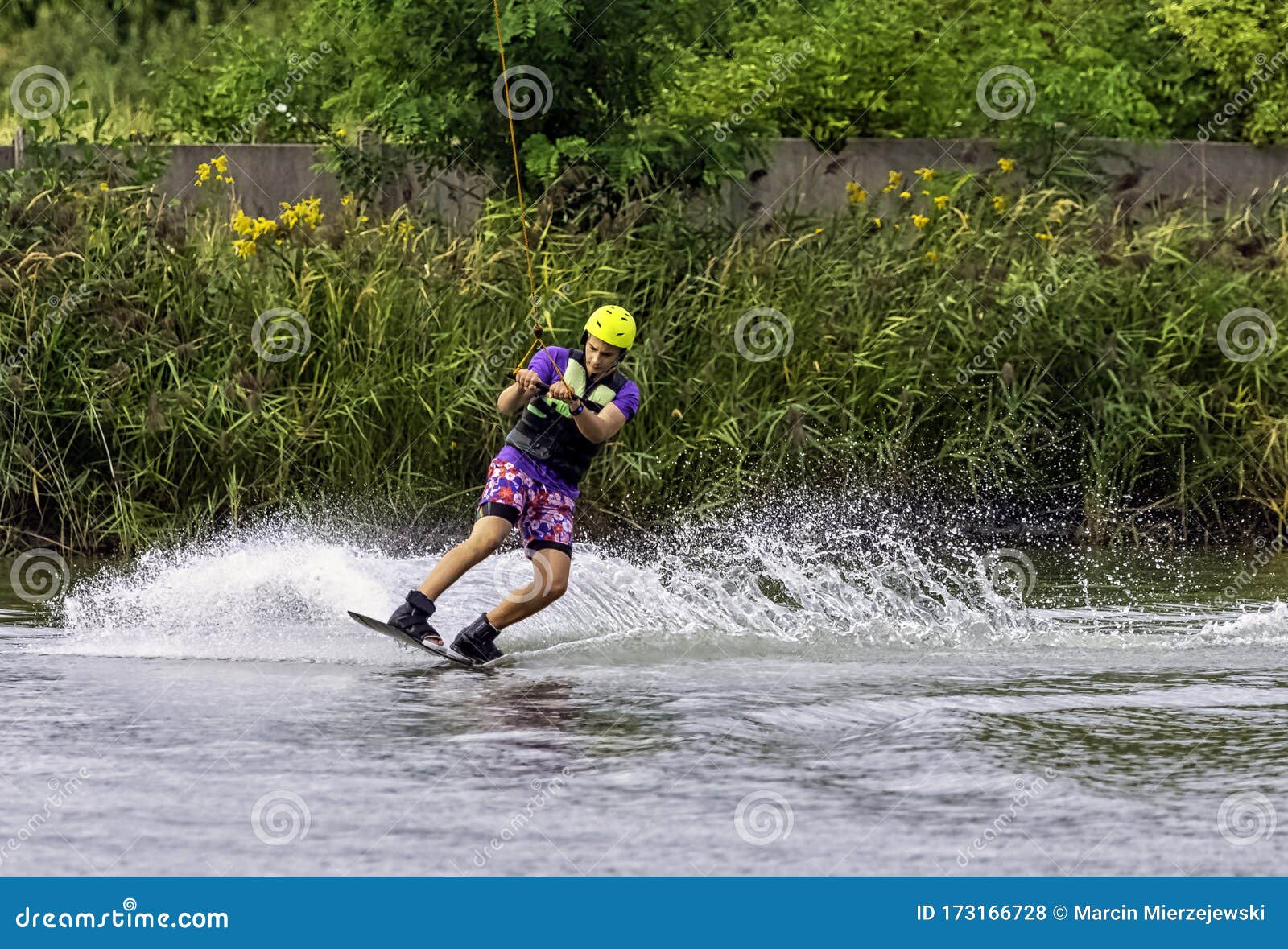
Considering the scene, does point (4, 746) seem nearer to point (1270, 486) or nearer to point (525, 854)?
point (525, 854)

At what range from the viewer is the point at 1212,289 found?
14.3 meters

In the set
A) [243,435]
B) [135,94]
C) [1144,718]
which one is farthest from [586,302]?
[135,94]

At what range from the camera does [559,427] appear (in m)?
9.52

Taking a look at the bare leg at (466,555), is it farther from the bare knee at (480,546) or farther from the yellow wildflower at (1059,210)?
the yellow wildflower at (1059,210)

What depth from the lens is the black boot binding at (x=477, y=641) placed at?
9203mm

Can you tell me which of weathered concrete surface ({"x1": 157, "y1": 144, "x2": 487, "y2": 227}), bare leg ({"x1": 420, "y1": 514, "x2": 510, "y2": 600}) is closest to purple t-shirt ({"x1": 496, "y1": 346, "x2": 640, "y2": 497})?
bare leg ({"x1": 420, "y1": 514, "x2": 510, "y2": 600})

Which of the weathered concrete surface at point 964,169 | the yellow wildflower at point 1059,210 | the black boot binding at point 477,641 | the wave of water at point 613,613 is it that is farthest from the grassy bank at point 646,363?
the black boot binding at point 477,641

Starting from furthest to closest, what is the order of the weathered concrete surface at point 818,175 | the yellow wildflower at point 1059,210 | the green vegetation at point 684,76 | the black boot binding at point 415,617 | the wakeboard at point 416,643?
the weathered concrete surface at point 818,175, the green vegetation at point 684,76, the yellow wildflower at point 1059,210, the black boot binding at point 415,617, the wakeboard at point 416,643

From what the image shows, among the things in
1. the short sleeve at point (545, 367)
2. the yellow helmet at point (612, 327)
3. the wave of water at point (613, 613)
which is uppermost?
the yellow helmet at point (612, 327)

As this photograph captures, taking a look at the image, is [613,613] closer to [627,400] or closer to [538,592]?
[538,592]

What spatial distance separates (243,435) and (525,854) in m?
7.34

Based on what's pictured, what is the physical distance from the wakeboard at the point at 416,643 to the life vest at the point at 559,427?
0.97 meters

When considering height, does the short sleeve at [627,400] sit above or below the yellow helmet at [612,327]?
below

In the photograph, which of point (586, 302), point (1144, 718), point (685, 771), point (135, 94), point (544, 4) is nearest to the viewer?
point (685, 771)
